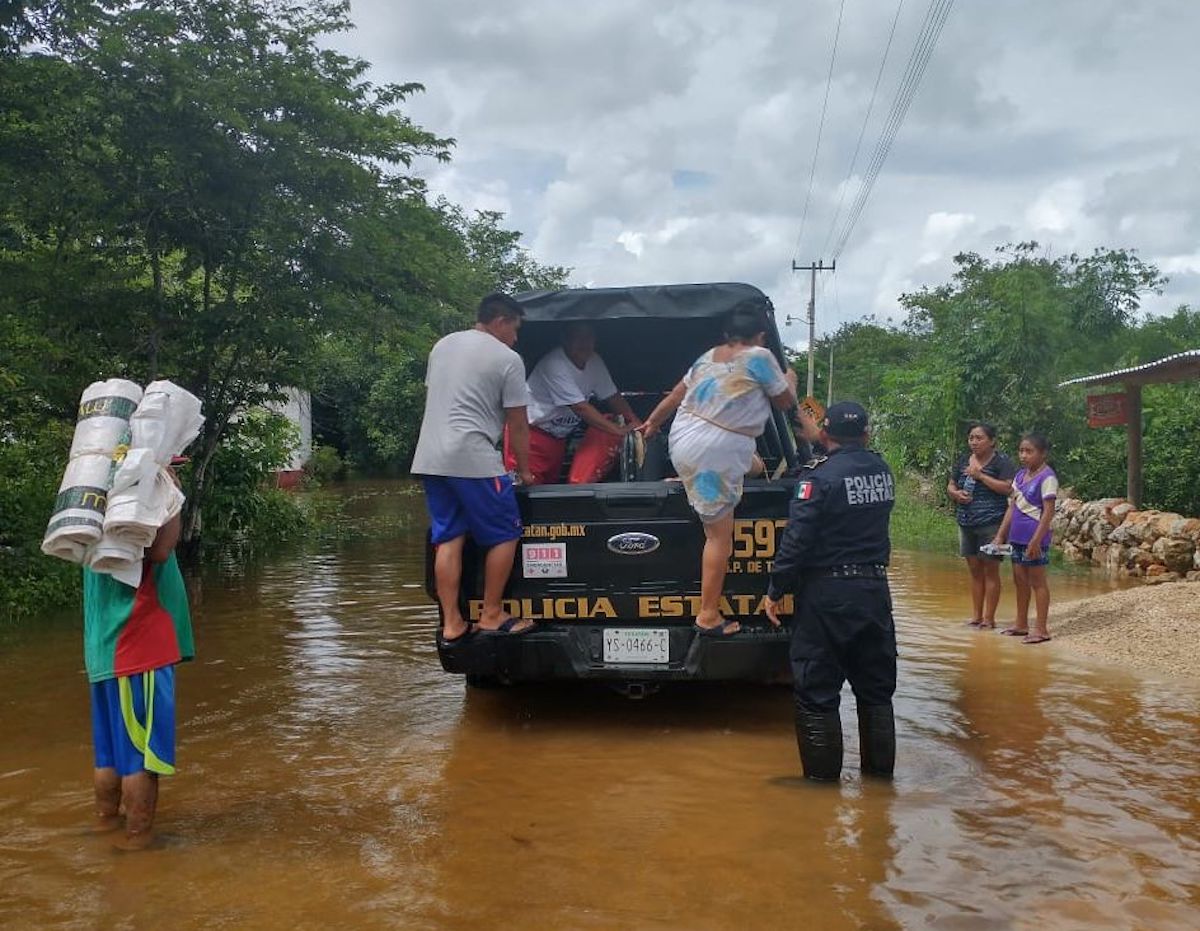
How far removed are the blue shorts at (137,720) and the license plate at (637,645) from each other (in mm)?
2072

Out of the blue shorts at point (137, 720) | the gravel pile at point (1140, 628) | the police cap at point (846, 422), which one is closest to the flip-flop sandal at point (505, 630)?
the blue shorts at point (137, 720)

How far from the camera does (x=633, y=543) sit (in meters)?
5.32

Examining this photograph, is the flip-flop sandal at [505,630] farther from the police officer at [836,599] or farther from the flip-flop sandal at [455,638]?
the police officer at [836,599]

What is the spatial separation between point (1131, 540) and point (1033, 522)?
571 centimetres

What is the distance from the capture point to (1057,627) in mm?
8742

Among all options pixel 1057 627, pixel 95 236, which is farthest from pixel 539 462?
pixel 95 236

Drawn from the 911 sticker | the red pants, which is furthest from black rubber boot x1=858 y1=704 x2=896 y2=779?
the red pants

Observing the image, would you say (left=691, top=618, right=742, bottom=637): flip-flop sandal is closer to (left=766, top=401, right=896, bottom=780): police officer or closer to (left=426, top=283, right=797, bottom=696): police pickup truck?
(left=426, top=283, right=797, bottom=696): police pickup truck

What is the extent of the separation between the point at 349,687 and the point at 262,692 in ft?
1.71

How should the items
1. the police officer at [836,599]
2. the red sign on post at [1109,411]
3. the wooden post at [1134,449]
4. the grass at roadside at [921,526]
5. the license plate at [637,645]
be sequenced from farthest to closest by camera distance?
Answer: the grass at roadside at [921,526] → the red sign on post at [1109,411] → the wooden post at [1134,449] → the license plate at [637,645] → the police officer at [836,599]

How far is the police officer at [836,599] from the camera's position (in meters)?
4.68

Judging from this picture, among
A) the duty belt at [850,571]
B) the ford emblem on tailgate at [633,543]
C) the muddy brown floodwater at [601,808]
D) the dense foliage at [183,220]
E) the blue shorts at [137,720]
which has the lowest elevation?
the muddy brown floodwater at [601,808]

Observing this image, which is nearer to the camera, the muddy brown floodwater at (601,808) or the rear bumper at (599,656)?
the muddy brown floodwater at (601,808)

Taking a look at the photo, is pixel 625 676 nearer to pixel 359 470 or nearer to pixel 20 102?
pixel 20 102
